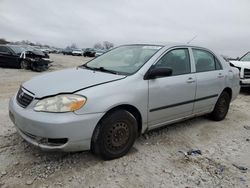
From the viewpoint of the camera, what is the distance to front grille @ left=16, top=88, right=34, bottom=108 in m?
3.00

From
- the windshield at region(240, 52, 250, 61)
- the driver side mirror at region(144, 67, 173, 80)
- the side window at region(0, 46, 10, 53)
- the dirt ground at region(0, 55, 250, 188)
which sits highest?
the side window at region(0, 46, 10, 53)

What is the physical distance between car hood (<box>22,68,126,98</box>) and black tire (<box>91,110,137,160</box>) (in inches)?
18.7

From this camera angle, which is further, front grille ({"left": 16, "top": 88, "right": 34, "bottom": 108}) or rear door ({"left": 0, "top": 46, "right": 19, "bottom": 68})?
rear door ({"left": 0, "top": 46, "right": 19, "bottom": 68})

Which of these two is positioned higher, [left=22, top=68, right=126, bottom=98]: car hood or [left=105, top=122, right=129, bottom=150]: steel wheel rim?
[left=22, top=68, right=126, bottom=98]: car hood

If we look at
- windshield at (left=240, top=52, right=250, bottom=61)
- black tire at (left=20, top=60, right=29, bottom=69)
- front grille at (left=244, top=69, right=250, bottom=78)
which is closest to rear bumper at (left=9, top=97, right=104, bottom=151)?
front grille at (left=244, top=69, right=250, bottom=78)

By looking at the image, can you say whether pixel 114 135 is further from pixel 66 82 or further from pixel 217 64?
pixel 217 64

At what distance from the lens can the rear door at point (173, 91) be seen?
3.55m

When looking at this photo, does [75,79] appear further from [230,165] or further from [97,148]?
→ [230,165]

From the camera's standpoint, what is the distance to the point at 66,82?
10.4ft

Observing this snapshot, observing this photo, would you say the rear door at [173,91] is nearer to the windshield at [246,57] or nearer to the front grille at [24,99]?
the front grille at [24,99]

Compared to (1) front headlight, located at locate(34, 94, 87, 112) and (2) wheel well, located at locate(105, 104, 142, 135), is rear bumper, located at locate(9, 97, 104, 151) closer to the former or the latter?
(1) front headlight, located at locate(34, 94, 87, 112)

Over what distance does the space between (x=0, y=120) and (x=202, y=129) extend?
146 inches

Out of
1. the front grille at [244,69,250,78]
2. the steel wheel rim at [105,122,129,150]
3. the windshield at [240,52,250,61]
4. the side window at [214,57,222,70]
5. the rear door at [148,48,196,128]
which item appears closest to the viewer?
the steel wheel rim at [105,122,129,150]

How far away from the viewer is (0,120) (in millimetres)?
4492
